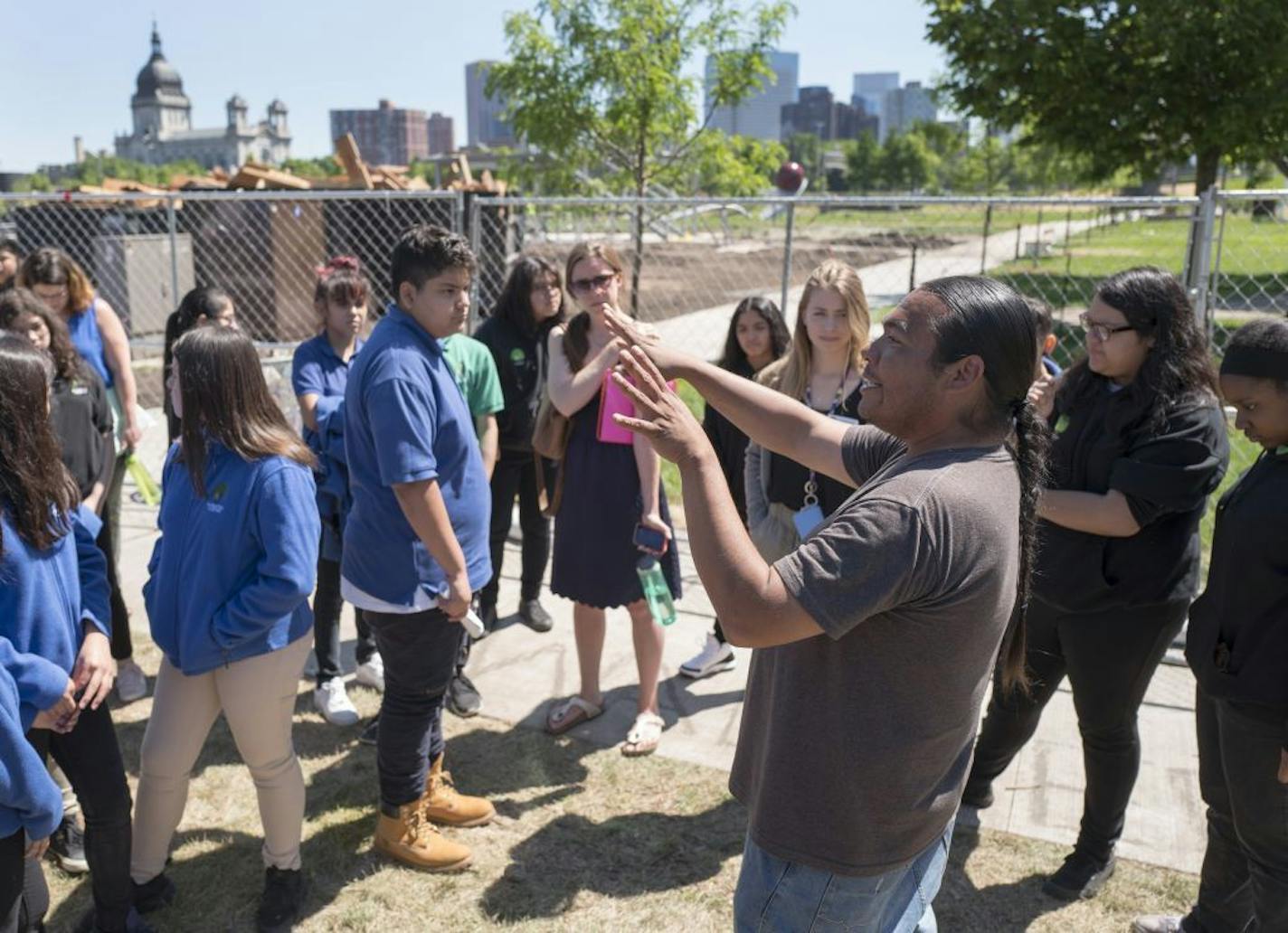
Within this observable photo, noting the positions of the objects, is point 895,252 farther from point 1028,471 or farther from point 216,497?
point 1028,471

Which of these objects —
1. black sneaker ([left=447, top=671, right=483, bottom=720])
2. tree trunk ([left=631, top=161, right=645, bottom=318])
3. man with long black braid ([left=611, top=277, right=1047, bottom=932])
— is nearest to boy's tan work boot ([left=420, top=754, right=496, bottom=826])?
black sneaker ([left=447, top=671, right=483, bottom=720])

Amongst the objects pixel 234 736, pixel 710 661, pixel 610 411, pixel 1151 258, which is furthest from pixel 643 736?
pixel 1151 258

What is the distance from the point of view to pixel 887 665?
1702 millimetres

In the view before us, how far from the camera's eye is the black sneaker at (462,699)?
4363mm

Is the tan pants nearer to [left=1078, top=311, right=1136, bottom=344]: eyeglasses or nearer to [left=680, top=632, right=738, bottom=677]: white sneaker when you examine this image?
[left=680, top=632, right=738, bottom=677]: white sneaker

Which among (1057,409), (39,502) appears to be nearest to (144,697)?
(39,502)

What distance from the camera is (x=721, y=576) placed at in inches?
61.7

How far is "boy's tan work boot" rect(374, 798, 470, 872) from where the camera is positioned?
3.28 meters

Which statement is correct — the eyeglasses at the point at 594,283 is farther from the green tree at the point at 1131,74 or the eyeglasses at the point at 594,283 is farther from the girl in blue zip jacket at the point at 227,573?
the green tree at the point at 1131,74

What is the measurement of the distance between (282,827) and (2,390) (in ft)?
4.74

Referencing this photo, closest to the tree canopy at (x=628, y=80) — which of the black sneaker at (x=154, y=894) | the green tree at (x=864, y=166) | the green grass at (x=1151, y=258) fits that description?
the green grass at (x=1151, y=258)

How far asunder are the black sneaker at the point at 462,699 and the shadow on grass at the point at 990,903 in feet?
A: 6.59

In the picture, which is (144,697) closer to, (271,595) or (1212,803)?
(271,595)

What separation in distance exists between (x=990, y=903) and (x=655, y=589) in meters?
1.51
